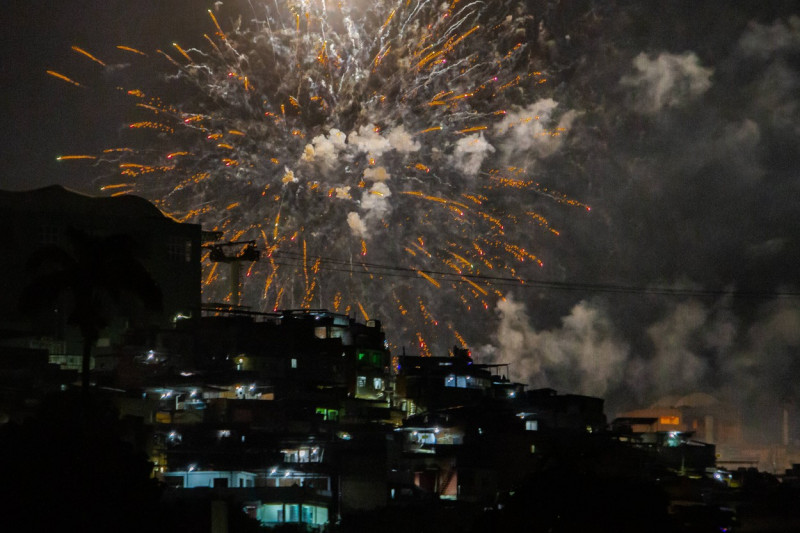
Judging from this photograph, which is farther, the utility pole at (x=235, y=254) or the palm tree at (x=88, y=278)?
the utility pole at (x=235, y=254)

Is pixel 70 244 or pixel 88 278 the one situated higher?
pixel 70 244

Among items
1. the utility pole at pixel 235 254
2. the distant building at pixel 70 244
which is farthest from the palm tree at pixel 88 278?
the utility pole at pixel 235 254

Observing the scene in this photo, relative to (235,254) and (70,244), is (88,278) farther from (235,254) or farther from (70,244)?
(235,254)

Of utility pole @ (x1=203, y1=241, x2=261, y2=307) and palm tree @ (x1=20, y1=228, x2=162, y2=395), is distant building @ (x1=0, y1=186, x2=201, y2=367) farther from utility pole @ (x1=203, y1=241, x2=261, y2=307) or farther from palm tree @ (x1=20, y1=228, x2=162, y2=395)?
palm tree @ (x1=20, y1=228, x2=162, y2=395)

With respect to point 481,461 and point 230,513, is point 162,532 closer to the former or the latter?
point 230,513

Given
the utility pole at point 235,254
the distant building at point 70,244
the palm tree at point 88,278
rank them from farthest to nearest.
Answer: the utility pole at point 235,254 < the distant building at point 70,244 < the palm tree at point 88,278

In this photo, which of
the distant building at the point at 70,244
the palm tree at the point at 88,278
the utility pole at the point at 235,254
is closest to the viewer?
the palm tree at the point at 88,278

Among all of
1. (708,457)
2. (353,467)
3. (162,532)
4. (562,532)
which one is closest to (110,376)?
(353,467)

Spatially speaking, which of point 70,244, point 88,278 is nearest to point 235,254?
point 70,244

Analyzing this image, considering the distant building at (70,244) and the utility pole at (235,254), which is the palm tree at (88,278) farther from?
the utility pole at (235,254)

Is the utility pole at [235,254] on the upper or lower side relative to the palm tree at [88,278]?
upper
